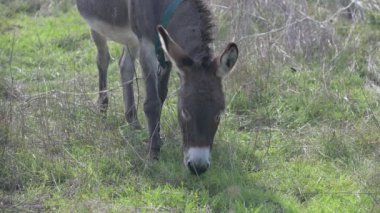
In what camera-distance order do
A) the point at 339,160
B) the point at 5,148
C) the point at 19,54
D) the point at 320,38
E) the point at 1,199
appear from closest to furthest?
the point at 1,199 < the point at 5,148 < the point at 339,160 < the point at 320,38 < the point at 19,54

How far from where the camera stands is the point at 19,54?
8180 millimetres

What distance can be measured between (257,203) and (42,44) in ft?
15.2

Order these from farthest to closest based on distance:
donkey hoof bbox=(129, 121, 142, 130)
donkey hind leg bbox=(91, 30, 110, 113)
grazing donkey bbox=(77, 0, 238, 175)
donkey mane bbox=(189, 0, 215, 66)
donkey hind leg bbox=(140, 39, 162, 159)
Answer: donkey hind leg bbox=(91, 30, 110, 113) → donkey hoof bbox=(129, 121, 142, 130) → donkey hind leg bbox=(140, 39, 162, 159) → donkey mane bbox=(189, 0, 215, 66) → grazing donkey bbox=(77, 0, 238, 175)

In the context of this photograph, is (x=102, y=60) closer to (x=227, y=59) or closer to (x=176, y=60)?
(x=176, y=60)

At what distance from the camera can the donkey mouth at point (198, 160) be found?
4.65 metres

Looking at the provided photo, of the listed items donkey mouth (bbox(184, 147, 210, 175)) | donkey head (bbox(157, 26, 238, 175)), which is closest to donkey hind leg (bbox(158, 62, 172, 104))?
donkey head (bbox(157, 26, 238, 175))

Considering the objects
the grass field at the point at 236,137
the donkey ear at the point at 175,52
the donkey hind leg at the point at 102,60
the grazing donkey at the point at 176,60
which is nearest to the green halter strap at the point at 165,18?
the grazing donkey at the point at 176,60

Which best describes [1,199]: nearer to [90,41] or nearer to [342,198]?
[342,198]

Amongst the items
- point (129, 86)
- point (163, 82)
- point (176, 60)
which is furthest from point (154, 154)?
point (129, 86)

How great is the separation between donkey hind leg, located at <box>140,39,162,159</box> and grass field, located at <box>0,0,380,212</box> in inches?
6.1

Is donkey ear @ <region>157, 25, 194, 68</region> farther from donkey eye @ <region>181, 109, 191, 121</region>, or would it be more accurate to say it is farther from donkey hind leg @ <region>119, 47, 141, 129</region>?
donkey hind leg @ <region>119, 47, 141, 129</region>

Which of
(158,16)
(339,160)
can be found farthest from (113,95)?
(339,160)

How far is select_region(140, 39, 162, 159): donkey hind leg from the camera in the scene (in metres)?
5.44

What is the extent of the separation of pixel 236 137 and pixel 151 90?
0.77m
